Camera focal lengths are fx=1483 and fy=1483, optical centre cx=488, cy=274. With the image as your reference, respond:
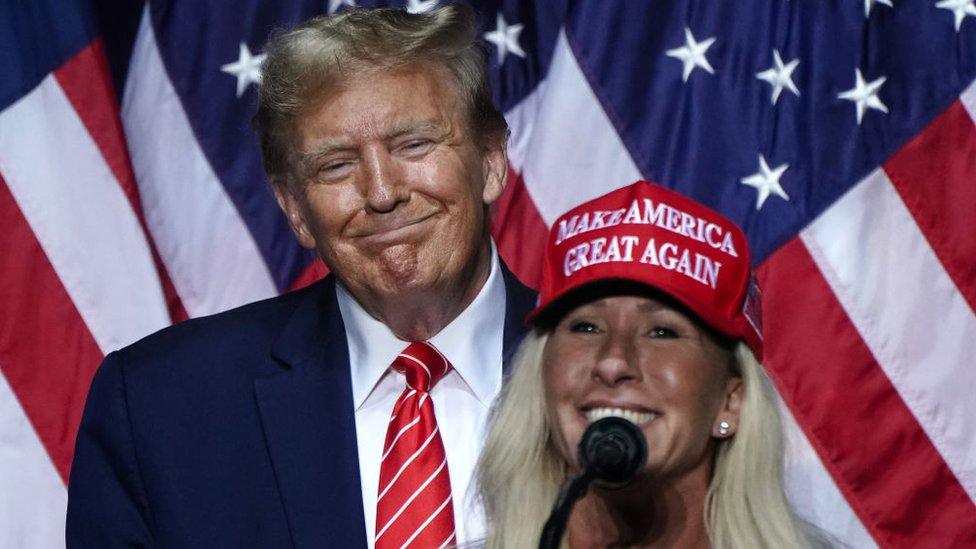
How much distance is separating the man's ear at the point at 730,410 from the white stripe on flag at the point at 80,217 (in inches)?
73.0

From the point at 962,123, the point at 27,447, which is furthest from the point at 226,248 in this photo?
the point at 962,123

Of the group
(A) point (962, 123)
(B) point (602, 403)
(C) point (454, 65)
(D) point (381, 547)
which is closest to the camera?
(B) point (602, 403)

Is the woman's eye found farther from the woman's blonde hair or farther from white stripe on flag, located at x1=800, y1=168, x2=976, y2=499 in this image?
white stripe on flag, located at x1=800, y1=168, x2=976, y2=499

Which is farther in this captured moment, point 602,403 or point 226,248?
point 226,248

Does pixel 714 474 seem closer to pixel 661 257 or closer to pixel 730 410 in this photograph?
pixel 730 410

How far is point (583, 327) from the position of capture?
2.05 metres

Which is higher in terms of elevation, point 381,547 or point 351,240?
point 351,240

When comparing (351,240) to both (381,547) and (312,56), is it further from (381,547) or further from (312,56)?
(381,547)

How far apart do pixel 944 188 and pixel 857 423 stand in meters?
0.59

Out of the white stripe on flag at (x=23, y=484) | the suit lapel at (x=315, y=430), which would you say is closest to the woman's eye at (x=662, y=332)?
the suit lapel at (x=315, y=430)

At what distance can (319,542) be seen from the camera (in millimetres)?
2436

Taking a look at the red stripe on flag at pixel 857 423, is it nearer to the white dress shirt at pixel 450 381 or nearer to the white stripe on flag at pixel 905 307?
the white stripe on flag at pixel 905 307

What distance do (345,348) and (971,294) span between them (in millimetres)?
1608

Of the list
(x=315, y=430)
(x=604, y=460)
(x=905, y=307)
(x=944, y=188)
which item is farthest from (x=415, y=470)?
(x=944, y=188)
